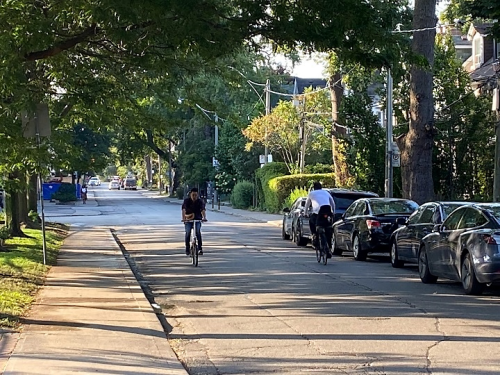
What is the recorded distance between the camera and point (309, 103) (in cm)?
4853

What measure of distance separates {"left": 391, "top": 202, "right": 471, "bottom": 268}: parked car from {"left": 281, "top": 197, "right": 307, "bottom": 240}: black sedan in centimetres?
725

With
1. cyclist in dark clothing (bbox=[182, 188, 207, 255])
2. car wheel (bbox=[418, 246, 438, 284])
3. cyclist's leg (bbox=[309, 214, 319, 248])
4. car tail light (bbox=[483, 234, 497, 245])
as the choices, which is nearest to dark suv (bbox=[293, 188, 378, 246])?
cyclist's leg (bbox=[309, 214, 319, 248])

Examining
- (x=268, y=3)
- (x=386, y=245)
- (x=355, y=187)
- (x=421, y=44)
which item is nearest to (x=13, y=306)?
(x=268, y=3)

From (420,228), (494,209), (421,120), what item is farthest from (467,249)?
(421,120)

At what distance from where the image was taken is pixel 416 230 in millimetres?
16875

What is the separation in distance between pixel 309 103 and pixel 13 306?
38369mm

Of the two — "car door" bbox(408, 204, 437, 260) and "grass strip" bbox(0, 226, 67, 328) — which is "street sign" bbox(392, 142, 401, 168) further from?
"grass strip" bbox(0, 226, 67, 328)

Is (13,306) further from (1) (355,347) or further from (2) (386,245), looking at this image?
(2) (386,245)

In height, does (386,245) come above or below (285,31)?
below

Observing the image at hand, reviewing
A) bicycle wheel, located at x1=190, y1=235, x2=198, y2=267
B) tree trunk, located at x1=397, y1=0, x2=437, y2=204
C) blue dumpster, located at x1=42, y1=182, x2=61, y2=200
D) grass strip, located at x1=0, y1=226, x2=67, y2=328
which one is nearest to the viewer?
grass strip, located at x1=0, y1=226, x2=67, y2=328

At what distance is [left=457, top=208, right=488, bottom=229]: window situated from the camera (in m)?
13.4

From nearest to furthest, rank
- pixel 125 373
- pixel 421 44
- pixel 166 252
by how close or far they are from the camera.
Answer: pixel 125 373
pixel 166 252
pixel 421 44

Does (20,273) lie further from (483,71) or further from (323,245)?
(483,71)

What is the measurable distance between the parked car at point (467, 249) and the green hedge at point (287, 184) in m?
27.2
